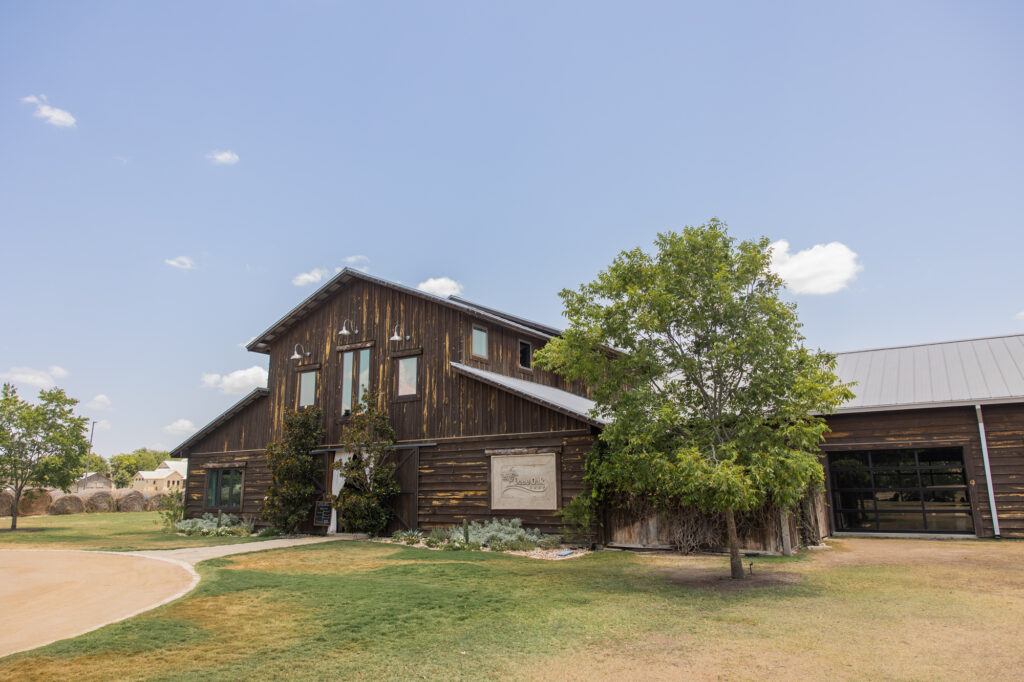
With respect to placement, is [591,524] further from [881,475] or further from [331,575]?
[881,475]

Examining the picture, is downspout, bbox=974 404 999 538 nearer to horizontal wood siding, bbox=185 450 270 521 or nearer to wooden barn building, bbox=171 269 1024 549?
wooden barn building, bbox=171 269 1024 549

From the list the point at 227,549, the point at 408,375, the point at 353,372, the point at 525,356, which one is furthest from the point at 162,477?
the point at 525,356

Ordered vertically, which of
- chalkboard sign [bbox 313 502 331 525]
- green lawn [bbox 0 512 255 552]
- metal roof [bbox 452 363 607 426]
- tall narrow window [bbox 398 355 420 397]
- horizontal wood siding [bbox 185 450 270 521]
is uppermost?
tall narrow window [bbox 398 355 420 397]

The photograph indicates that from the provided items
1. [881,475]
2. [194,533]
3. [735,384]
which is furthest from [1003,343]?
[194,533]

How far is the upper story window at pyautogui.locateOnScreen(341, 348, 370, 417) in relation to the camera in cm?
2019

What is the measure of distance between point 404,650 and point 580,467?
30.5 ft

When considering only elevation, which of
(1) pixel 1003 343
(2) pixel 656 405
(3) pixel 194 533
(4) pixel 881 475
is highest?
(1) pixel 1003 343

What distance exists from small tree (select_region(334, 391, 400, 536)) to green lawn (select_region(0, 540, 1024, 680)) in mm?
6163

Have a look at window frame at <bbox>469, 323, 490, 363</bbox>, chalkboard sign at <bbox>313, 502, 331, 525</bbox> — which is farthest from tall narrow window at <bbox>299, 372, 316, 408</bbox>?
window frame at <bbox>469, 323, 490, 363</bbox>

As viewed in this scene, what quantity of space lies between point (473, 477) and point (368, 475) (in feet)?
10.8

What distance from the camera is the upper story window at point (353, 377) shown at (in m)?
20.2

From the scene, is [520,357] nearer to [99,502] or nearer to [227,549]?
[227,549]

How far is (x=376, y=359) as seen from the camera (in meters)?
20.1

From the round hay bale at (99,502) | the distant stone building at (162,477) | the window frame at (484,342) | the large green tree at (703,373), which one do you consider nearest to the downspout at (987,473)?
the large green tree at (703,373)
